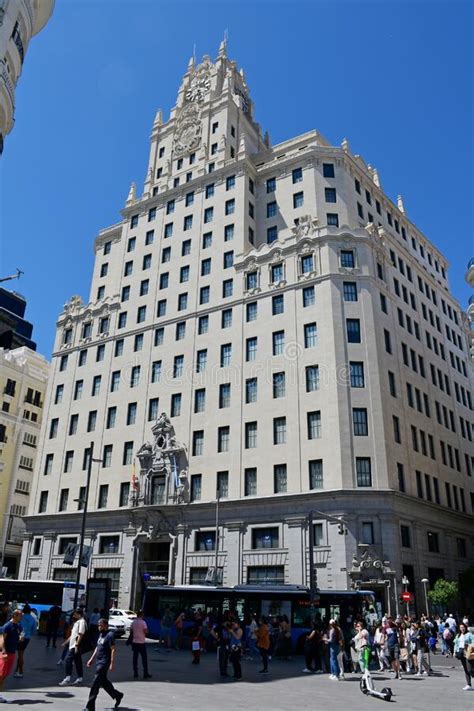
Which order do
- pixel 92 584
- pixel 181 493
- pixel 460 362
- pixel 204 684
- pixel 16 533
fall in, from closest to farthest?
pixel 204 684
pixel 92 584
pixel 181 493
pixel 460 362
pixel 16 533

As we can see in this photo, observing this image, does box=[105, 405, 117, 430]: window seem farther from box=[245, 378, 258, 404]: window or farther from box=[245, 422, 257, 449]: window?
box=[245, 422, 257, 449]: window

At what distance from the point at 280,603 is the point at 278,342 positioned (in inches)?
881

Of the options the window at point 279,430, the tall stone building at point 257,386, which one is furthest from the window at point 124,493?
the window at point 279,430

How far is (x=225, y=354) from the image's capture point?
48.4m

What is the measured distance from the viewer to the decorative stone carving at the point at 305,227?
48562 mm

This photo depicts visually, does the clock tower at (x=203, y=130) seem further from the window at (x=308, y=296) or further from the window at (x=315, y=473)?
the window at (x=315, y=473)

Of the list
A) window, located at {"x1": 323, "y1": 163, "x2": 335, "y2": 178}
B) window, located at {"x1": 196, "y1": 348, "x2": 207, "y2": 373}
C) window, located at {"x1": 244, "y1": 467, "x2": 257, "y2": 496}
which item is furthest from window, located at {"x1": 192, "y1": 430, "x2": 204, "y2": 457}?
window, located at {"x1": 323, "y1": 163, "x2": 335, "y2": 178}

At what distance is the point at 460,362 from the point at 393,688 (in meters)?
48.1

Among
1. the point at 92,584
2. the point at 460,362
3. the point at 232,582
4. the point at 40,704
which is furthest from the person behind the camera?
the point at 460,362

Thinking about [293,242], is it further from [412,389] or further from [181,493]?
[181,493]

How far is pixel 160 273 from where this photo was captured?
56.5 m

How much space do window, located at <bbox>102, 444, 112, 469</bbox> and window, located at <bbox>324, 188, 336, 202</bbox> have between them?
2962 cm

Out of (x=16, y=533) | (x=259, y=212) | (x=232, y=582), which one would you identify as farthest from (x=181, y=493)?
(x=16, y=533)

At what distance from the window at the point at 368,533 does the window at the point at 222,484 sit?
1081 cm
